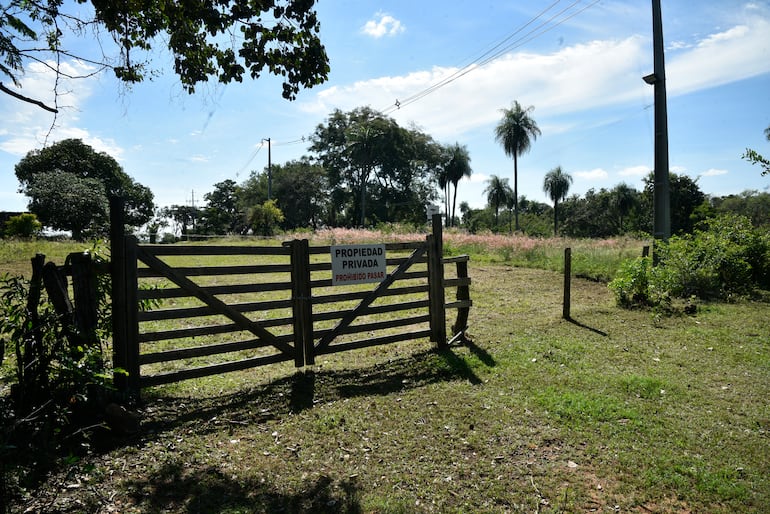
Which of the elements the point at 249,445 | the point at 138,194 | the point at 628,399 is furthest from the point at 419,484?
the point at 138,194

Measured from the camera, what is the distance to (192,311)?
5102 millimetres

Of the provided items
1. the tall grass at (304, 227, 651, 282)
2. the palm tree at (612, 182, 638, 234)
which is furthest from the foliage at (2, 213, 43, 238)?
the palm tree at (612, 182, 638, 234)

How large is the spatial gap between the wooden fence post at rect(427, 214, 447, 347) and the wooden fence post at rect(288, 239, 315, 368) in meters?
2.07

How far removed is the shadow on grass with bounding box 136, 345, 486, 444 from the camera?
15.3 ft

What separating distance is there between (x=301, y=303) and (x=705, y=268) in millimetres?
10555

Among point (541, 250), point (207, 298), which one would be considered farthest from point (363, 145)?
point (207, 298)

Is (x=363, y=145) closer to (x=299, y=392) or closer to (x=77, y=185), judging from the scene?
(x=77, y=185)

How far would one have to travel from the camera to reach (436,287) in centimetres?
720

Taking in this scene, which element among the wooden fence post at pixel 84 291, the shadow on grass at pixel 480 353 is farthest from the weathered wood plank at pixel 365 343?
the wooden fence post at pixel 84 291

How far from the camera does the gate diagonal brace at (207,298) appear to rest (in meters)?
4.89

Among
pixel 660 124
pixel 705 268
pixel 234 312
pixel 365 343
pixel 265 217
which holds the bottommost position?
pixel 365 343

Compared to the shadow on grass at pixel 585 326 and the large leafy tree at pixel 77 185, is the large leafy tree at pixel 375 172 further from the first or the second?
the shadow on grass at pixel 585 326

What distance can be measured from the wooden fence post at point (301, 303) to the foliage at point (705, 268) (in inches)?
309

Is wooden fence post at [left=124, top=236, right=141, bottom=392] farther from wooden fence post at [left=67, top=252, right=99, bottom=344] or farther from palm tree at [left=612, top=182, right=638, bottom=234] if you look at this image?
palm tree at [left=612, top=182, right=638, bottom=234]
